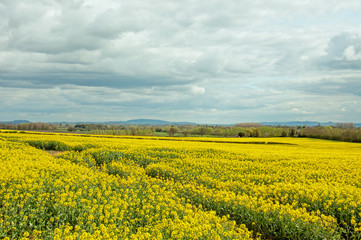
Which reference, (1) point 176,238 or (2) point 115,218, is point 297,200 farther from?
(2) point 115,218

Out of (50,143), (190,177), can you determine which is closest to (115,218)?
(190,177)

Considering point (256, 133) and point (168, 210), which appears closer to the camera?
point (168, 210)

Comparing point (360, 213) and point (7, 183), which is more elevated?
point (7, 183)

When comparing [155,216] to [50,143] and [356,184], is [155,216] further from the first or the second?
[50,143]

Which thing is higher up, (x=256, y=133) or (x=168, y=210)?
(x=256, y=133)

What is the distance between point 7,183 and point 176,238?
6.88 metres

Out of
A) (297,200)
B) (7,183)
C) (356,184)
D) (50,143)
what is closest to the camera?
(7,183)

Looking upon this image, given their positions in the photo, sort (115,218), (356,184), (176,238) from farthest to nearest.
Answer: (356,184)
(115,218)
(176,238)

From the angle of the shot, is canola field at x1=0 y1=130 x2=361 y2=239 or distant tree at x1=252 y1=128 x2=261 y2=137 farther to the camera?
distant tree at x1=252 y1=128 x2=261 y2=137

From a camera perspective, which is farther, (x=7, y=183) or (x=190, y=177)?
(x=190, y=177)

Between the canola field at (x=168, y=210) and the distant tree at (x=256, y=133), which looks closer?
the canola field at (x=168, y=210)

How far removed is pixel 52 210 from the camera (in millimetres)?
7777

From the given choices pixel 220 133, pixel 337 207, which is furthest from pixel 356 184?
pixel 220 133

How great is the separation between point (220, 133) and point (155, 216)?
317 ft
